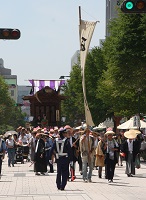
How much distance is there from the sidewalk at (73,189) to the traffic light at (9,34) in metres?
3.91

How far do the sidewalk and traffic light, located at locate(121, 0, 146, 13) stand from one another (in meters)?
4.66

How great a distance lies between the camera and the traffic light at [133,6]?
14.4m

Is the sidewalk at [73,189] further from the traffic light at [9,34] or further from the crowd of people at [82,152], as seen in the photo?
the traffic light at [9,34]

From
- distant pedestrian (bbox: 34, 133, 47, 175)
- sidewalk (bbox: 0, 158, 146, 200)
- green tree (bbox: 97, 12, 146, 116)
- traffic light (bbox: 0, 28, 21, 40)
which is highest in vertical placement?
green tree (bbox: 97, 12, 146, 116)

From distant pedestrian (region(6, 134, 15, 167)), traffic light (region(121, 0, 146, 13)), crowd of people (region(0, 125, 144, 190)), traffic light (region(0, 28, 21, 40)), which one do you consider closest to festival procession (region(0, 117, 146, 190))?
crowd of people (region(0, 125, 144, 190))

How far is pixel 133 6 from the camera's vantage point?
47.4ft

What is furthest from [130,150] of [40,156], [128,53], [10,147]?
[128,53]

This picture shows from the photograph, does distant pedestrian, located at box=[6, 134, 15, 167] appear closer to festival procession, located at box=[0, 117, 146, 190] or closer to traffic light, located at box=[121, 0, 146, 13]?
festival procession, located at box=[0, 117, 146, 190]

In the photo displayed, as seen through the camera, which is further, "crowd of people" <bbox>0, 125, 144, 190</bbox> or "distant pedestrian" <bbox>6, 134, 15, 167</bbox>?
"distant pedestrian" <bbox>6, 134, 15, 167</bbox>

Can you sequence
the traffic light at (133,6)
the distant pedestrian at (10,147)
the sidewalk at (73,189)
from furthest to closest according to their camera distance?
the distant pedestrian at (10,147) < the sidewalk at (73,189) < the traffic light at (133,6)

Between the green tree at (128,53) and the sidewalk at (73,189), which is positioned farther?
the green tree at (128,53)

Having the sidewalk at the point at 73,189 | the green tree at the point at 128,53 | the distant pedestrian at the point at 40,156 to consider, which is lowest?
the sidewalk at the point at 73,189

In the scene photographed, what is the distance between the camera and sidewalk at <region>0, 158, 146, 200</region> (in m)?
17.0

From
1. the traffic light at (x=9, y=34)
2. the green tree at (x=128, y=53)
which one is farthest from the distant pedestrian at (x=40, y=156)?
the green tree at (x=128, y=53)
